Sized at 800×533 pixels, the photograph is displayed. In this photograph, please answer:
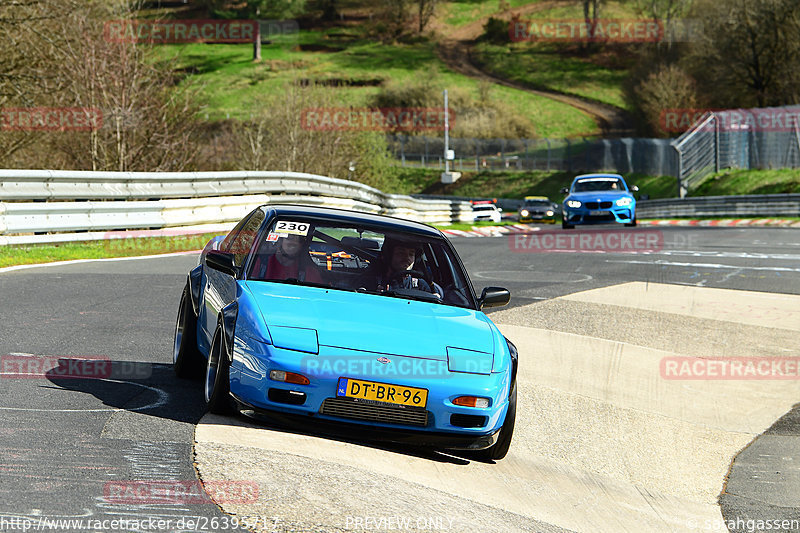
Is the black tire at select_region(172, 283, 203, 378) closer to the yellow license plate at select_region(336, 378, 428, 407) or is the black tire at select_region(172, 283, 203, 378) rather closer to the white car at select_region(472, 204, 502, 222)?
the yellow license plate at select_region(336, 378, 428, 407)

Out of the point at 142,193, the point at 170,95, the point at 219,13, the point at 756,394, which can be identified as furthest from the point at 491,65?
the point at 756,394

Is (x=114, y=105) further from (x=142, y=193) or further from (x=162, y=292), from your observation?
(x=162, y=292)

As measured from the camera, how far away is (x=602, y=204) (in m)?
27.3

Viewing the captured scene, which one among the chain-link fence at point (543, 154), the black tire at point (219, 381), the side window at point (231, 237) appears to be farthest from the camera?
the chain-link fence at point (543, 154)

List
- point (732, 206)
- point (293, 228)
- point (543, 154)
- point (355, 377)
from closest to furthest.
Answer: point (355, 377), point (293, 228), point (732, 206), point (543, 154)

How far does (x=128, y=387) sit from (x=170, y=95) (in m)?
22.8

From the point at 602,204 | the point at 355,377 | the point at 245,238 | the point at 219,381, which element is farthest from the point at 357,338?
the point at 602,204

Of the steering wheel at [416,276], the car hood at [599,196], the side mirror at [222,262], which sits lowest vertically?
the car hood at [599,196]

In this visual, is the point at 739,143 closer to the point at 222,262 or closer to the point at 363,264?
the point at 363,264

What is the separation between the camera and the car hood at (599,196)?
27250 mm

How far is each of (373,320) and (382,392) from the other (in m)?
0.57

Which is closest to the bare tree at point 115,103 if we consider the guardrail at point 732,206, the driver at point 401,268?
the driver at point 401,268

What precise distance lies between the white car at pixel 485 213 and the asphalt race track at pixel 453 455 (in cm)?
2531

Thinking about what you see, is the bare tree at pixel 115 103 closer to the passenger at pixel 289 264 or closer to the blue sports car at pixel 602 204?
the blue sports car at pixel 602 204
